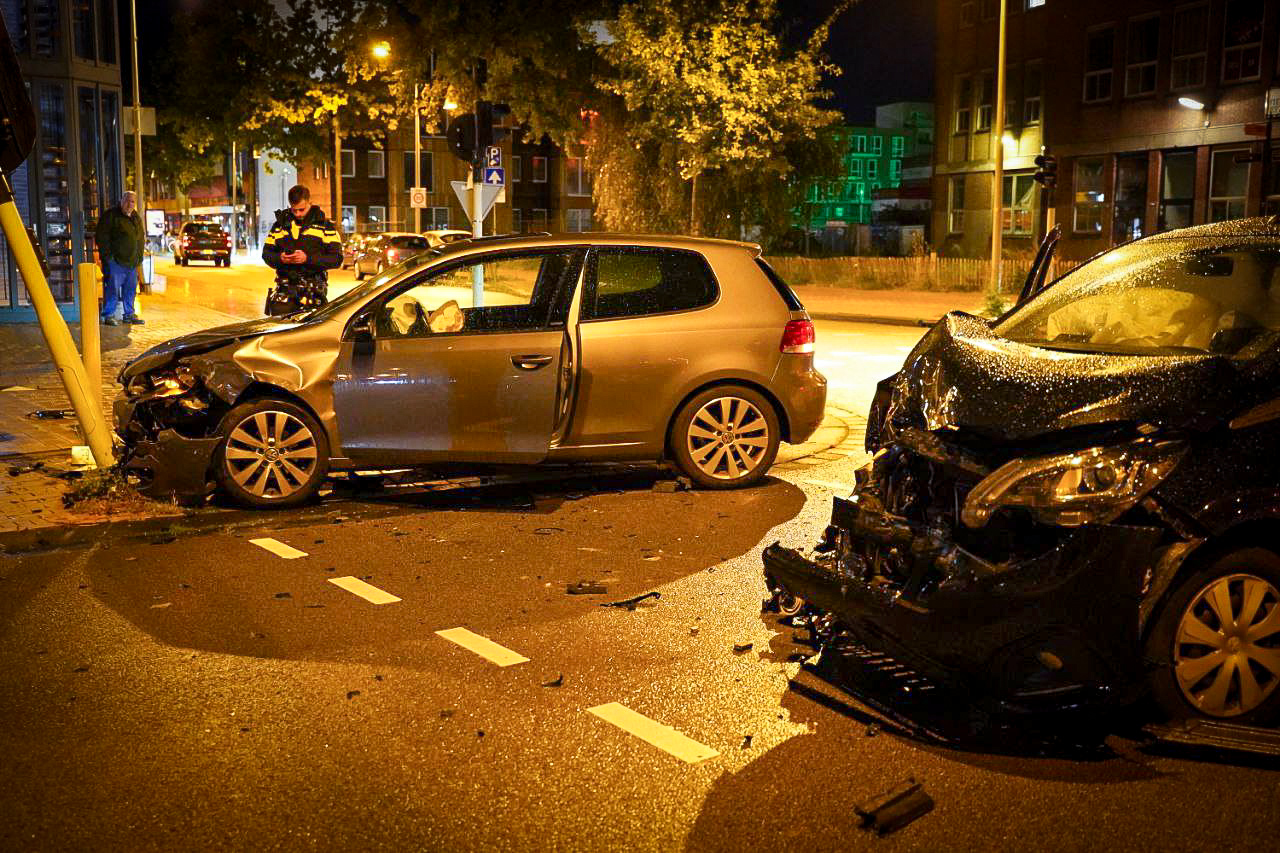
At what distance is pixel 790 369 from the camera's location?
930cm

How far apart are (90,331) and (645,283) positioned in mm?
3695

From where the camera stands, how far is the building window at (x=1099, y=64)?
131 ft

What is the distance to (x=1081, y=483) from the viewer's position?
14.5 feet

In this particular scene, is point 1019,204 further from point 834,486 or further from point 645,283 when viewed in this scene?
point 645,283

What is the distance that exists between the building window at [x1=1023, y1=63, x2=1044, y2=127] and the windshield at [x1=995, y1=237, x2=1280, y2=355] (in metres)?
39.0

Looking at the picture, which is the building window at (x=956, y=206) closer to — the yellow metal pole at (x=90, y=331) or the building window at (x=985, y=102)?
the building window at (x=985, y=102)

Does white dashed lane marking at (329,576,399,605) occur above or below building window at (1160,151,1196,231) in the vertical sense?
below

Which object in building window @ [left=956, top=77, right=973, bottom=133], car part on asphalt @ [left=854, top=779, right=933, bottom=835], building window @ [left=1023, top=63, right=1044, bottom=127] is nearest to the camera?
car part on asphalt @ [left=854, top=779, right=933, bottom=835]

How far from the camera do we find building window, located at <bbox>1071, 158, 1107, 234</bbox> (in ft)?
133

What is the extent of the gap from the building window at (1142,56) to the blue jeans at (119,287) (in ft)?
95.0

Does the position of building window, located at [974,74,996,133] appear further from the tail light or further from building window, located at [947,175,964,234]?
the tail light

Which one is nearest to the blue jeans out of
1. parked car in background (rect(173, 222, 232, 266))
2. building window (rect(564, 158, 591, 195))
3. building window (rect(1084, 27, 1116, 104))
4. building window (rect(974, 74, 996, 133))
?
building window (rect(1084, 27, 1116, 104))

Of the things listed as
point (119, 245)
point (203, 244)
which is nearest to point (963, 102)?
point (203, 244)

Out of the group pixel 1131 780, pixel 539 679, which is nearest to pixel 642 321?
pixel 539 679
